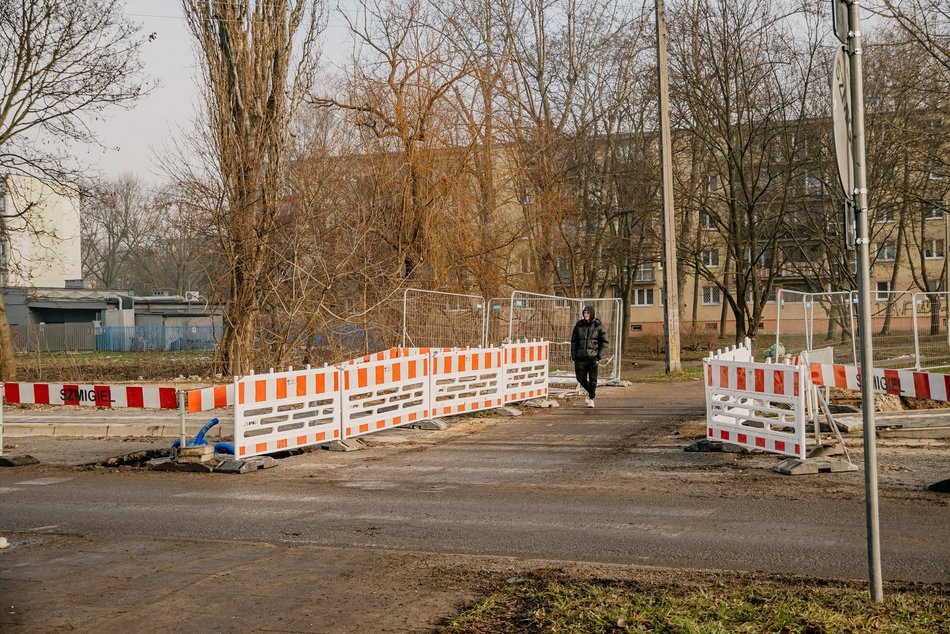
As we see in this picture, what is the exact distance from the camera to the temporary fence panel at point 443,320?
2183 cm

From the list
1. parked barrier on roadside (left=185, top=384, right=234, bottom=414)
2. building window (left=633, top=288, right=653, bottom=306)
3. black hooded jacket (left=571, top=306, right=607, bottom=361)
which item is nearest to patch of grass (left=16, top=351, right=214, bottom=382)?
black hooded jacket (left=571, top=306, right=607, bottom=361)

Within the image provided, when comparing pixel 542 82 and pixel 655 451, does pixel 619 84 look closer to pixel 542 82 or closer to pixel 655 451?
pixel 542 82

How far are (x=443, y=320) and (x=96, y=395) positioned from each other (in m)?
9.59

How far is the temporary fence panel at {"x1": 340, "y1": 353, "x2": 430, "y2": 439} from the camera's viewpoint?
14.3m

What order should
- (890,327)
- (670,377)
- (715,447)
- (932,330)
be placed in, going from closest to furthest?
(715,447)
(890,327)
(932,330)
(670,377)

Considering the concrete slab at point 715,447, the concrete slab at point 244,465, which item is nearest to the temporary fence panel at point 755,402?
the concrete slab at point 715,447

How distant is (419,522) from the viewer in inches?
348

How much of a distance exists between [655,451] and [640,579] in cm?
682

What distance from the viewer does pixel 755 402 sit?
13141 millimetres

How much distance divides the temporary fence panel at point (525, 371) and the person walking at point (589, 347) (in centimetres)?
81

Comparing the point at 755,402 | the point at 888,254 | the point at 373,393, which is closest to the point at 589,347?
the point at 373,393

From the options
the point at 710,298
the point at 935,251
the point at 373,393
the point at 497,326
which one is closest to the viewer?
the point at 373,393

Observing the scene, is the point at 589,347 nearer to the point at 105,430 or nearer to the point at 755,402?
the point at 755,402

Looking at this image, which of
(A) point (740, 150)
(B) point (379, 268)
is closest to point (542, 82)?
(A) point (740, 150)
